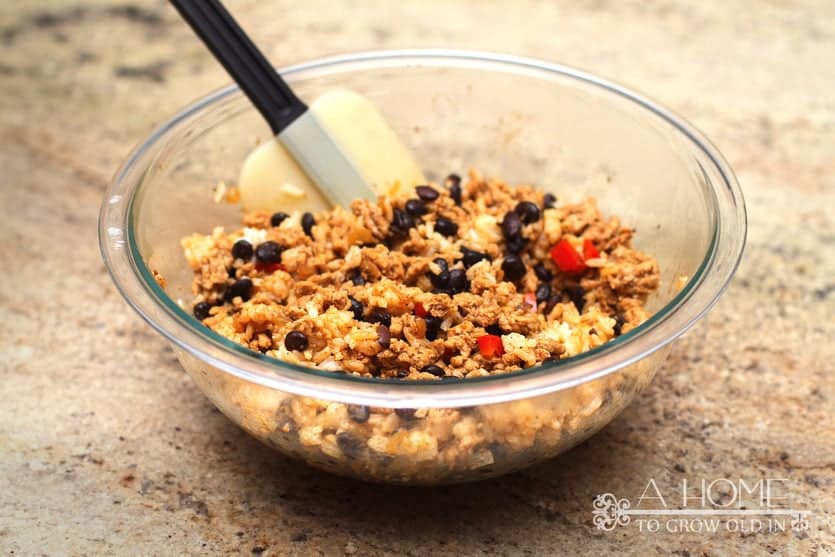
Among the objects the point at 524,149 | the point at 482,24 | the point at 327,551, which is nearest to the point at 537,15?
the point at 482,24

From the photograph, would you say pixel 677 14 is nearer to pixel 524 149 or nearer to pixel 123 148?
pixel 524 149

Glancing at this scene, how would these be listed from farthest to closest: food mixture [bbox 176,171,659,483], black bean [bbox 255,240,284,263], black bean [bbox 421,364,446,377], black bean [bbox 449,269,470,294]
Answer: black bean [bbox 255,240,284,263], black bean [bbox 449,269,470,294], black bean [bbox 421,364,446,377], food mixture [bbox 176,171,659,483]

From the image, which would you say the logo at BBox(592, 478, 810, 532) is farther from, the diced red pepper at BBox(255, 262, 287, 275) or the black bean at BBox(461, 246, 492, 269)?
the diced red pepper at BBox(255, 262, 287, 275)

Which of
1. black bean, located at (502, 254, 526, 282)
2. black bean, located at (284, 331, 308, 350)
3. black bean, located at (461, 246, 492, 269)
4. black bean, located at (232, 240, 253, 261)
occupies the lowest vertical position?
black bean, located at (502, 254, 526, 282)

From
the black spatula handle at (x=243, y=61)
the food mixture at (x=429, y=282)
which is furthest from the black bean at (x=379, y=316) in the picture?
the black spatula handle at (x=243, y=61)

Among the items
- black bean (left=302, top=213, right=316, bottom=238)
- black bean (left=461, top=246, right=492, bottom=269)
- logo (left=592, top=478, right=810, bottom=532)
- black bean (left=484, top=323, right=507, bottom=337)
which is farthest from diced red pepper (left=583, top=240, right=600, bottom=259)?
black bean (left=302, top=213, right=316, bottom=238)

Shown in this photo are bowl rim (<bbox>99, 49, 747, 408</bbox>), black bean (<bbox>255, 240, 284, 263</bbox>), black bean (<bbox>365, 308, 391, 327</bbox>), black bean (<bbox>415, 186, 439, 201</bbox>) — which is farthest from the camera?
black bean (<bbox>415, 186, 439, 201</bbox>)
